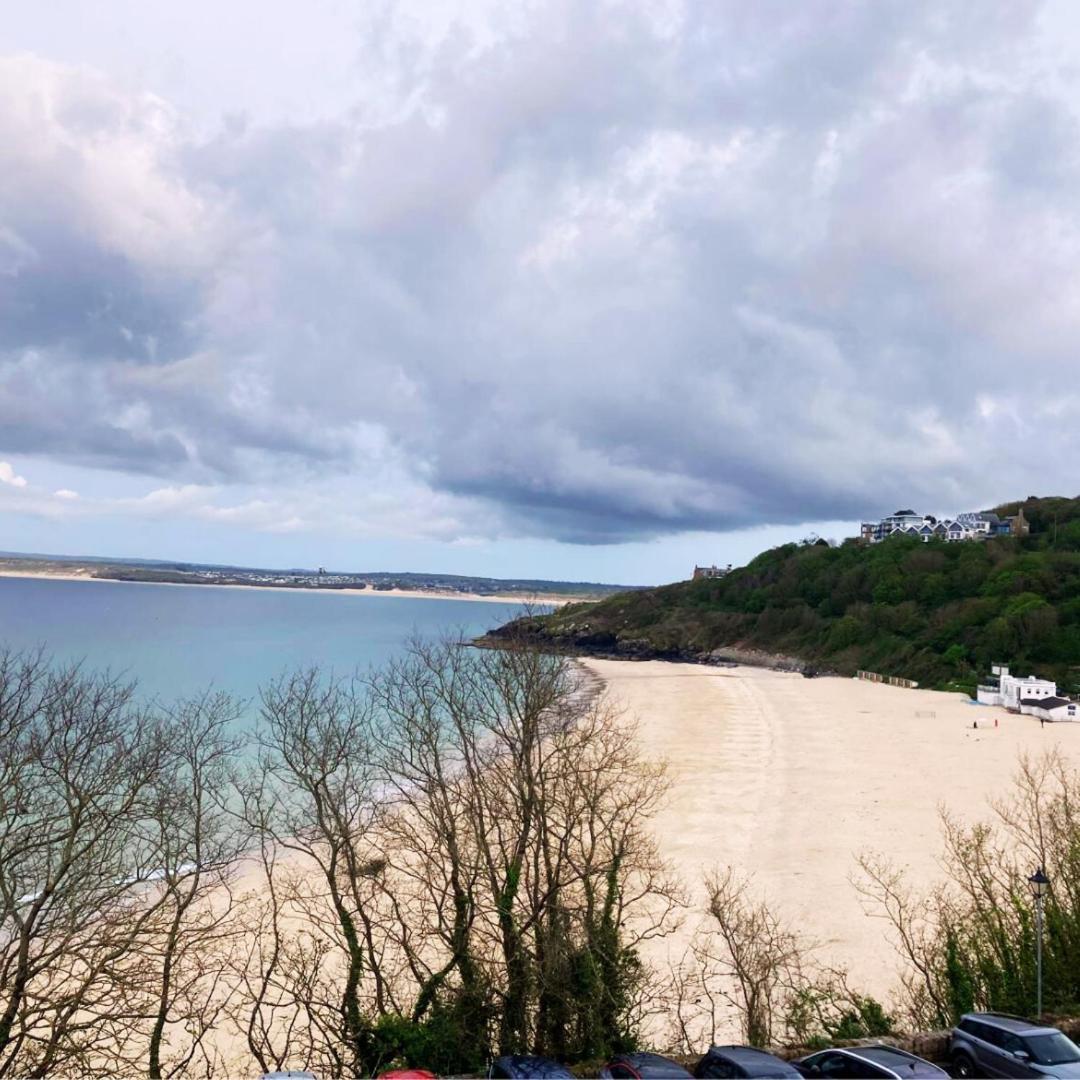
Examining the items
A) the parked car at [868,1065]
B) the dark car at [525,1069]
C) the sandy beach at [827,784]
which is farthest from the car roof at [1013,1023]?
the sandy beach at [827,784]

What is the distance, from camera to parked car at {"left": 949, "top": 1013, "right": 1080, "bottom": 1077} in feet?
31.3

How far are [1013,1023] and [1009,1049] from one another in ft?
2.17

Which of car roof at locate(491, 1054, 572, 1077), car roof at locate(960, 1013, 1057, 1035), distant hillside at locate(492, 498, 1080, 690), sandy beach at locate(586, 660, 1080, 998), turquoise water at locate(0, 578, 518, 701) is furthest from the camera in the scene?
distant hillside at locate(492, 498, 1080, 690)

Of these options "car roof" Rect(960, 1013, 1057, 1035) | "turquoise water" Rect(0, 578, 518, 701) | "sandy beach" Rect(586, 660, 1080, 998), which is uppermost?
"car roof" Rect(960, 1013, 1057, 1035)

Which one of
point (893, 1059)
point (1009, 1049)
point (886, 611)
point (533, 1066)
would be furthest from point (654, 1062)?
point (886, 611)

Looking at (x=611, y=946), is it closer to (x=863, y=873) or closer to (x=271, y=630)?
(x=863, y=873)

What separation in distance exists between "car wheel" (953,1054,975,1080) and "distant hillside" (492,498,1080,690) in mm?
53205

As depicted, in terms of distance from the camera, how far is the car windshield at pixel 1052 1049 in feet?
31.6

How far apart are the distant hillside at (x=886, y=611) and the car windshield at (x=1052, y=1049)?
5410cm

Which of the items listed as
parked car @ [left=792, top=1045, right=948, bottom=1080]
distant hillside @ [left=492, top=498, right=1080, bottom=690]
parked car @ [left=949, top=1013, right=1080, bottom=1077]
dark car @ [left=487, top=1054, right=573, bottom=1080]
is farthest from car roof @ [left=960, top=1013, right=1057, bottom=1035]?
distant hillside @ [left=492, top=498, right=1080, bottom=690]

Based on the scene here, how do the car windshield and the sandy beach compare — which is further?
the sandy beach

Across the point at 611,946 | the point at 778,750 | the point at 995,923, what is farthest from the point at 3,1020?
the point at 778,750

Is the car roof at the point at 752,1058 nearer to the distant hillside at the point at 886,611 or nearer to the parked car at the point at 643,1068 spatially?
the parked car at the point at 643,1068

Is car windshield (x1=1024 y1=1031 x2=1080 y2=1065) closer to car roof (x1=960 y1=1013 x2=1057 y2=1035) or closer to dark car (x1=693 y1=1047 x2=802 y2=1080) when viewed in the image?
car roof (x1=960 y1=1013 x2=1057 y2=1035)
